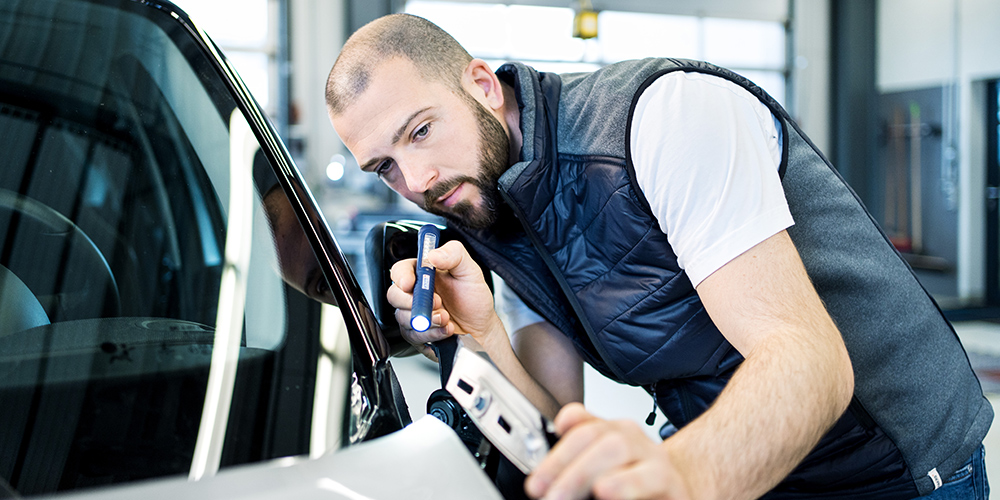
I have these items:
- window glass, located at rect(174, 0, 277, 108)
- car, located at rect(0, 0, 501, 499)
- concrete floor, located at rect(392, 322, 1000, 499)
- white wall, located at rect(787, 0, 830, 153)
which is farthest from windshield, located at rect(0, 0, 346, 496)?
white wall, located at rect(787, 0, 830, 153)

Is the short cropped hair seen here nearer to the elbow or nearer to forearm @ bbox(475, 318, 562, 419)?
forearm @ bbox(475, 318, 562, 419)

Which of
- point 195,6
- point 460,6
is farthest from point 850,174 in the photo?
point 195,6

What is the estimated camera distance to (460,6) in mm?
7508

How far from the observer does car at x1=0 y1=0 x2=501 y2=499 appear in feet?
1.87

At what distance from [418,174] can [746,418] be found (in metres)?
0.69

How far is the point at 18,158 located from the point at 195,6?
20.1ft

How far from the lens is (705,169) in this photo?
868mm

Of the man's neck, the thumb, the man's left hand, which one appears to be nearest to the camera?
the man's left hand

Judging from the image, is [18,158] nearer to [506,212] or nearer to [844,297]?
[506,212]

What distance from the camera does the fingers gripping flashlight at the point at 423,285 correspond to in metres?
0.90

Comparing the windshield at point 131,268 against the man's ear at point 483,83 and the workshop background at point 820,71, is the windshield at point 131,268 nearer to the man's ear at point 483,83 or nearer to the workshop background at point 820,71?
the man's ear at point 483,83

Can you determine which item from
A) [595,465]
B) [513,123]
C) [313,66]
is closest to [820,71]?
[313,66]

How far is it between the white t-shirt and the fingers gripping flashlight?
0.32 m

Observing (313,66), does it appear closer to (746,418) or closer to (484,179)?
(484,179)
